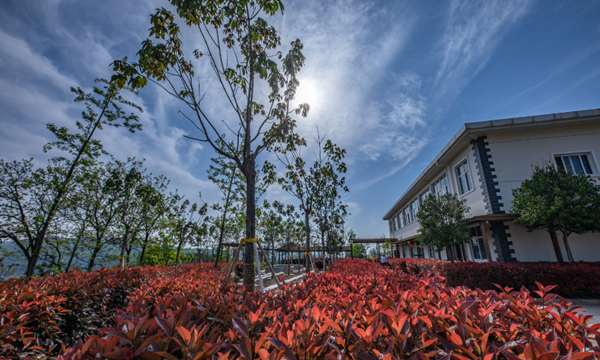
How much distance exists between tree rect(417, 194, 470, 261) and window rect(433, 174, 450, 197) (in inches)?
120

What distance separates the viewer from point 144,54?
13.3 ft

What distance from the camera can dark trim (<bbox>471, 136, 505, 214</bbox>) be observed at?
10848mm

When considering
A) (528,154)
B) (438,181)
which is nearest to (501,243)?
(528,154)

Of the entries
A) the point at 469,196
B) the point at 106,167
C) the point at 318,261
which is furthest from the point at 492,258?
the point at 106,167

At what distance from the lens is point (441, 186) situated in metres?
16.8

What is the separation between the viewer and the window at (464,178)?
42.8 ft

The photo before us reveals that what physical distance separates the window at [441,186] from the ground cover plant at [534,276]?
25.2 ft

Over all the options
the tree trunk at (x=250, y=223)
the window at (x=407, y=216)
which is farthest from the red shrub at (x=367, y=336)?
the window at (x=407, y=216)

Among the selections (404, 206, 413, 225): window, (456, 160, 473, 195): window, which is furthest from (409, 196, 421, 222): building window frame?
(456, 160, 473, 195): window

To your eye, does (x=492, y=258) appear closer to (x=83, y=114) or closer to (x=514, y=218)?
(x=514, y=218)

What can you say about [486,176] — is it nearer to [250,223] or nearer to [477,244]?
[477,244]

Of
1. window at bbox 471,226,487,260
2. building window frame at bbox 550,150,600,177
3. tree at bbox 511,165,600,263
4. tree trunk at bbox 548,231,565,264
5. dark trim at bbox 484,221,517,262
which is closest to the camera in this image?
tree at bbox 511,165,600,263

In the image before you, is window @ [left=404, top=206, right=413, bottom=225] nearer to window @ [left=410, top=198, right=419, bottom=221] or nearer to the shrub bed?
window @ [left=410, top=198, right=419, bottom=221]

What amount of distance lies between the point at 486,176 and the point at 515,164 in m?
1.71
